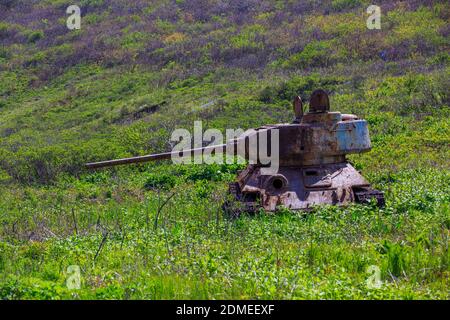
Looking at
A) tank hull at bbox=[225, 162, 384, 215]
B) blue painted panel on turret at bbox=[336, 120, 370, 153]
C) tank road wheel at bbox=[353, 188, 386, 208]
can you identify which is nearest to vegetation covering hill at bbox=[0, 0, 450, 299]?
tank road wheel at bbox=[353, 188, 386, 208]

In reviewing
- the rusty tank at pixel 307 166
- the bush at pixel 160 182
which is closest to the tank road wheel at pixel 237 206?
the rusty tank at pixel 307 166

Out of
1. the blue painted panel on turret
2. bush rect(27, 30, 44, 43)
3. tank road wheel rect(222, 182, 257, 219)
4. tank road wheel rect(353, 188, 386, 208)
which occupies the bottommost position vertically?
tank road wheel rect(222, 182, 257, 219)

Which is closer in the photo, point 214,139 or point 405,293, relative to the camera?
point 405,293

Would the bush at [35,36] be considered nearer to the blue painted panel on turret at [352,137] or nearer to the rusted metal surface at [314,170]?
the rusted metal surface at [314,170]

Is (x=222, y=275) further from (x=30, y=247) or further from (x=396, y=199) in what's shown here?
(x=396, y=199)

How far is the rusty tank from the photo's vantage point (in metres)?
12.0

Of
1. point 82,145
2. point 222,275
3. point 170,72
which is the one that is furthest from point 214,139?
point 222,275

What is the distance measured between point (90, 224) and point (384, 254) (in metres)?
5.33

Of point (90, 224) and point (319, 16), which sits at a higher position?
point (319, 16)

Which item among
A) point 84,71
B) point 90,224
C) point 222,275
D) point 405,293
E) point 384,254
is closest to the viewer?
point 405,293

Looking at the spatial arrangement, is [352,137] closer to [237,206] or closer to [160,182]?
[237,206]

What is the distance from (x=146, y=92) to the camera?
28641mm

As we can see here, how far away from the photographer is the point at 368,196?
12.0 m

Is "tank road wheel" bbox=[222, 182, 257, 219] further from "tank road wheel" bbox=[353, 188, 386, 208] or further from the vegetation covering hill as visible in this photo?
"tank road wheel" bbox=[353, 188, 386, 208]
